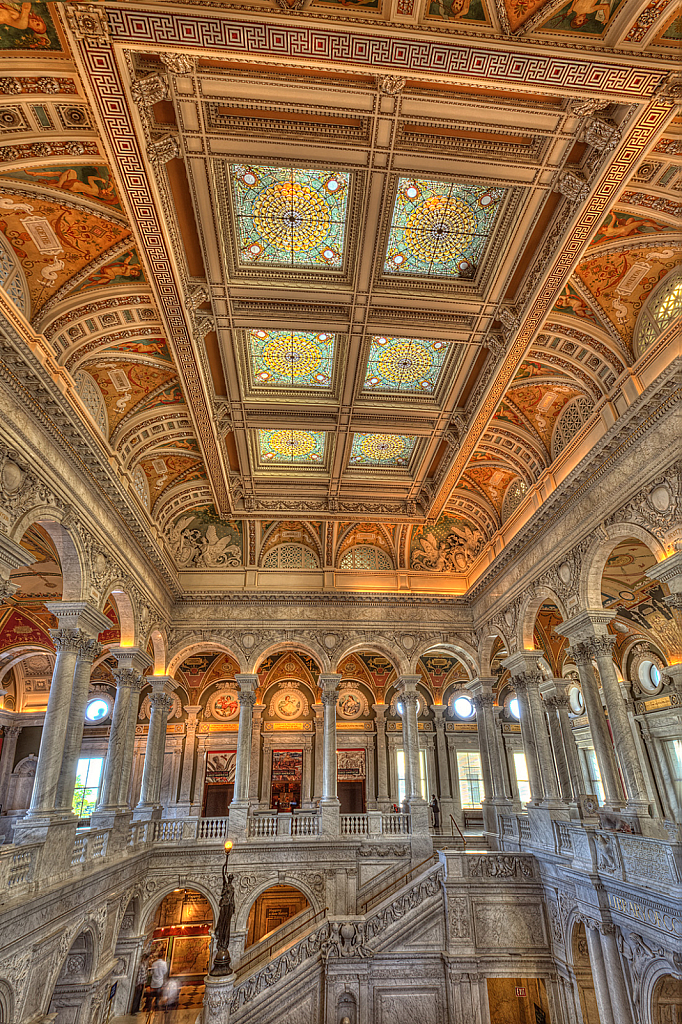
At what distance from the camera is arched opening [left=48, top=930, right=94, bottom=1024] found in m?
10.6

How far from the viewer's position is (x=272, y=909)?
67.7 ft

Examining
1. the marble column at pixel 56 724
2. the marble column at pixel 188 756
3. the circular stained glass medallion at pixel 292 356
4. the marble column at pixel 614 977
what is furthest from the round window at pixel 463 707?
the circular stained glass medallion at pixel 292 356

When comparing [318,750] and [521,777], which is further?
[521,777]

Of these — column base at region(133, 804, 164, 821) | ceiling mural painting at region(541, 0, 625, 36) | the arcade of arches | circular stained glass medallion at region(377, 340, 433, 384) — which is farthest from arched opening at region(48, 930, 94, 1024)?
ceiling mural painting at region(541, 0, 625, 36)

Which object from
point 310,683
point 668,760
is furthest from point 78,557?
point 668,760

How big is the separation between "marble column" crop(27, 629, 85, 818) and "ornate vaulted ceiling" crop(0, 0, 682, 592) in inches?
141

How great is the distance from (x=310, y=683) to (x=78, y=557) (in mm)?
14407

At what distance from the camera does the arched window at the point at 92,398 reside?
1041 cm

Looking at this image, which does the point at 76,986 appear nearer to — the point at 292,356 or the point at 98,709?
the point at 292,356

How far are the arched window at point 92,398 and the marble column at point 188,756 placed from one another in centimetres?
1470

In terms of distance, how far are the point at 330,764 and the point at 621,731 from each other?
9147mm

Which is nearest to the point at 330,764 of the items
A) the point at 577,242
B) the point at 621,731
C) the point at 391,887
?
the point at 391,887

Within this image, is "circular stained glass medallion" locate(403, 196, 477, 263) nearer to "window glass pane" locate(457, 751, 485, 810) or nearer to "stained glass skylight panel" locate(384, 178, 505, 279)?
"stained glass skylight panel" locate(384, 178, 505, 279)

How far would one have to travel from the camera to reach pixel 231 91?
6.72 metres
